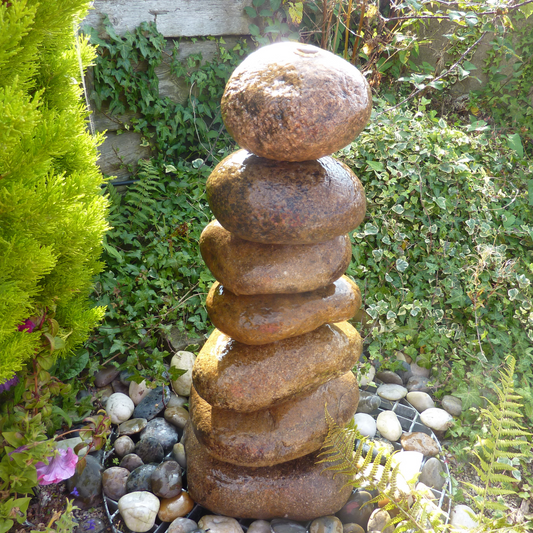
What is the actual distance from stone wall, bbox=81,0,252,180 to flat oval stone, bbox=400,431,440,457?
323 cm

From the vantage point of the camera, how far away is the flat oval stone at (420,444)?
9.62 feet

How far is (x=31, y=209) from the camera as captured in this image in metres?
1.94

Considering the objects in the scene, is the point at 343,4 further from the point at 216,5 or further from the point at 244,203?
the point at 244,203

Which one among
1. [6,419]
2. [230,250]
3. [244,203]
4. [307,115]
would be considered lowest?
[6,419]

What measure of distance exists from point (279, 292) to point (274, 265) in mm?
131

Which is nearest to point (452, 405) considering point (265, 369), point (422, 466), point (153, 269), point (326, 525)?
point (422, 466)

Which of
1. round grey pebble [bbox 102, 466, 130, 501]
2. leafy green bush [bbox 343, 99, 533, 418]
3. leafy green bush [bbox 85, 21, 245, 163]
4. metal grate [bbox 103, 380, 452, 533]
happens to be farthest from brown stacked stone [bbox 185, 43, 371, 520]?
leafy green bush [bbox 85, 21, 245, 163]

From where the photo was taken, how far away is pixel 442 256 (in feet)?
13.0

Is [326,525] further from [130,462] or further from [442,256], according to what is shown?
[442,256]

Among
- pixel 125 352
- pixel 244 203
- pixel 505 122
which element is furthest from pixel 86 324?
pixel 505 122

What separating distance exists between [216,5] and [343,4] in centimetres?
143

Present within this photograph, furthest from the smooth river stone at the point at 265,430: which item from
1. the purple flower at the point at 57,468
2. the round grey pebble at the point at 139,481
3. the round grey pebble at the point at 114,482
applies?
the purple flower at the point at 57,468

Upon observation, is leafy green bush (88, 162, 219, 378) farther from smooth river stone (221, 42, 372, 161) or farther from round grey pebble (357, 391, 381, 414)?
smooth river stone (221, 42, 372, 161)

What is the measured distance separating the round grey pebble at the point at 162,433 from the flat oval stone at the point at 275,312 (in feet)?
3.16
